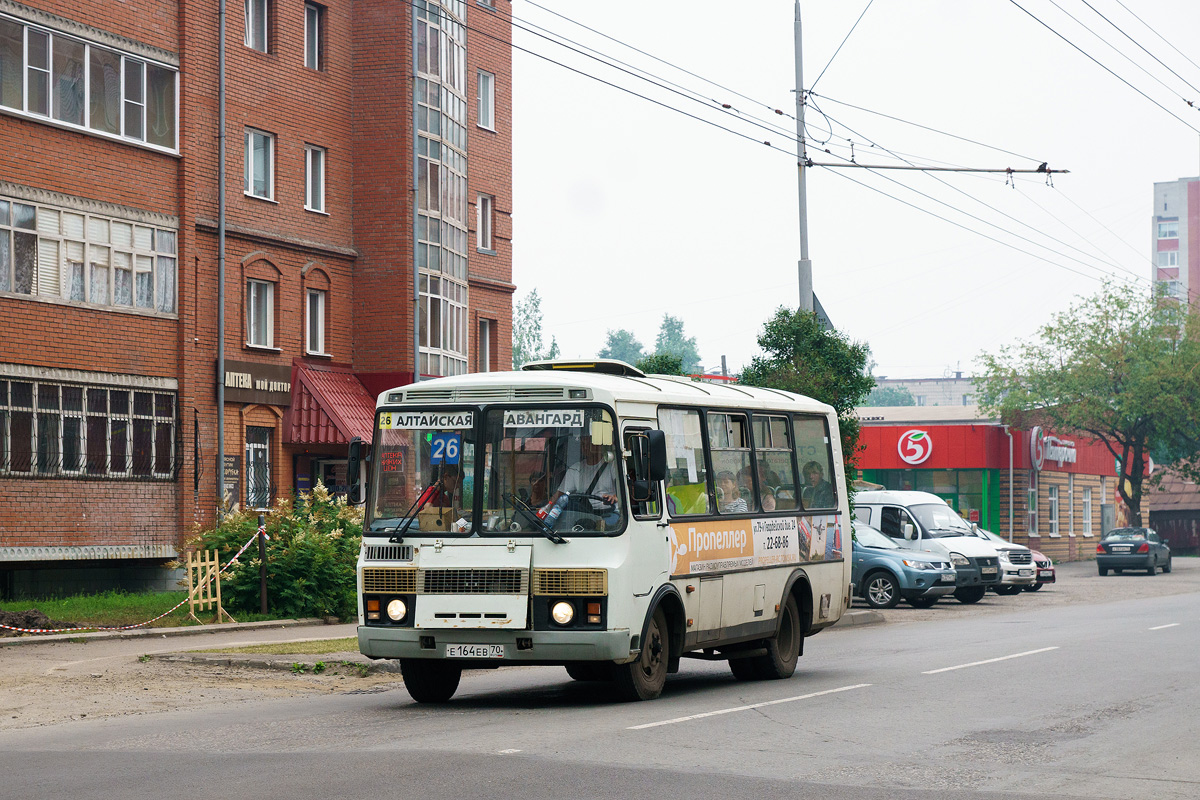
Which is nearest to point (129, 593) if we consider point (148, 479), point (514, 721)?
point (148, 479)

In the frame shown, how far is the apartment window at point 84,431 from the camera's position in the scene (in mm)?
24547

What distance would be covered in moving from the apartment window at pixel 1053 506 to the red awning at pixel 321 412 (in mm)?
34337

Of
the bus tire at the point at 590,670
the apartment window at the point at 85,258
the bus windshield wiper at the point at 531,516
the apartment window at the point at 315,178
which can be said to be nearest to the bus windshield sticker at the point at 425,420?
the bus windshield wiper at the point at 531,516

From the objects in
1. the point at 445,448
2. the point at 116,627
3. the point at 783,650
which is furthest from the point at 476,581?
the point at 116,627

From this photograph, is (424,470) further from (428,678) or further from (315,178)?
(315,178)

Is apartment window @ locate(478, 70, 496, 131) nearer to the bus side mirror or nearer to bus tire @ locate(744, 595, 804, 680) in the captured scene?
bus tire @ locate(744, 595, 804, 680)

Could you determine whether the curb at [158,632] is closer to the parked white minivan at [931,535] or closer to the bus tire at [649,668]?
the bus tire at [649,668]

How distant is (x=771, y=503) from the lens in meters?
15.0

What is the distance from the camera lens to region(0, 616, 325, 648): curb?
18328mm

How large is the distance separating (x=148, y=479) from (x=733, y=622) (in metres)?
16.0

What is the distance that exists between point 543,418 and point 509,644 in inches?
72.5

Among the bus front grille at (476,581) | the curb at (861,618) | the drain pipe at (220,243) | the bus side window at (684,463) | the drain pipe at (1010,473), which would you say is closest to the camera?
the bus front grille at (476,581)

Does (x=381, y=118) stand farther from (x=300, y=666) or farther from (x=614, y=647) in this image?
(x=614, y=647)

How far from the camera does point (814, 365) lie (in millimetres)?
27375
